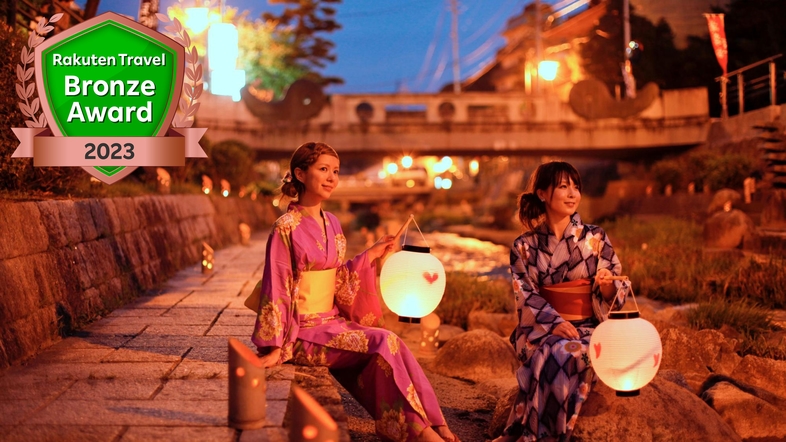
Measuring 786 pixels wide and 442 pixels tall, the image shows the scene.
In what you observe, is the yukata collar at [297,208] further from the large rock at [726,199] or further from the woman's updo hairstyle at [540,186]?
the large rock at [726,199]

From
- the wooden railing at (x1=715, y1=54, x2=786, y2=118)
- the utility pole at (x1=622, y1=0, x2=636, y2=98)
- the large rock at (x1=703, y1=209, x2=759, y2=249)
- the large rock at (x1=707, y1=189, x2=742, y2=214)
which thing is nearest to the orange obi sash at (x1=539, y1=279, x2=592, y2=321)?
the large rock at (x1=703, y1=209, x2=759, y2=249)

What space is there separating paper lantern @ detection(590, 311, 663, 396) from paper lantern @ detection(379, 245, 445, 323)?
963mm

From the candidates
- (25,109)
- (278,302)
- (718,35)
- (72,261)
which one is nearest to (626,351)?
(278,302)

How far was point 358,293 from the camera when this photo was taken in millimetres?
4355

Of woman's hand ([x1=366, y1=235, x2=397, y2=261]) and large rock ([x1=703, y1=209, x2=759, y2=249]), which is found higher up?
woman's hand ([x1=366, y1=235, x2=397, y2=261])

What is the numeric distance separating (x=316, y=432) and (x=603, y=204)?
2468 centimetres

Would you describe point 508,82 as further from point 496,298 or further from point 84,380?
point 84,380

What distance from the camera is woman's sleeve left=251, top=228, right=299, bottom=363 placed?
396 cm

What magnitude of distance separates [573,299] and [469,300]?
532 centimetres

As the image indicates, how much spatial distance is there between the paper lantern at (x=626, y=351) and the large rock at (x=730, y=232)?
357 inches

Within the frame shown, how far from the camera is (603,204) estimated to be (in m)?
26.2

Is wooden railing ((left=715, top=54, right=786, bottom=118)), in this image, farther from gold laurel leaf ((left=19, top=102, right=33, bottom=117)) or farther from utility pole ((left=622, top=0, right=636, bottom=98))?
gold laurel leaf ((left=19, top=102, right=33, bottom=117))

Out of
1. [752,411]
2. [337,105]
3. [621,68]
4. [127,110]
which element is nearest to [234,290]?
[127,110]

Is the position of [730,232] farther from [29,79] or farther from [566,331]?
[29,79]
